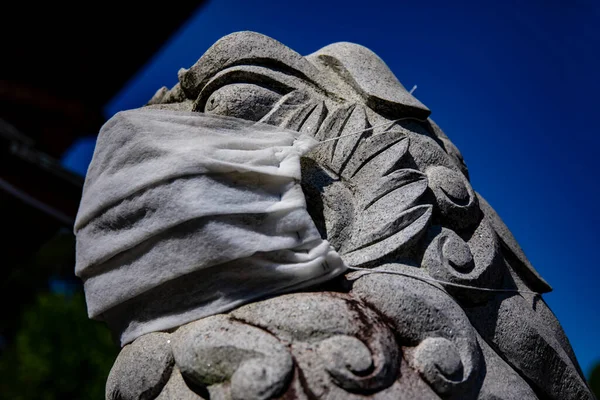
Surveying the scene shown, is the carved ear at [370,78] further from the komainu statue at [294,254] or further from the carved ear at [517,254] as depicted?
the carved ear at [517,254]

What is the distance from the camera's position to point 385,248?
1.38 metres

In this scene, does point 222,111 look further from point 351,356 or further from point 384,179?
point 351,356

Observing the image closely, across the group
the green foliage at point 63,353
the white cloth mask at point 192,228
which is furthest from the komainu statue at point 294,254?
the green foliage at point 63,353

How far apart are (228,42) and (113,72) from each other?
1840 mm

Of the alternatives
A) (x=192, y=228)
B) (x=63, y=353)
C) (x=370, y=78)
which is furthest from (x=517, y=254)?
(x=63, y=353)

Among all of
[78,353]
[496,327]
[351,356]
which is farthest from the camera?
[78,353]

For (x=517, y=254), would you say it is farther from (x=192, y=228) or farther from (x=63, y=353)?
(x=63, y=353)

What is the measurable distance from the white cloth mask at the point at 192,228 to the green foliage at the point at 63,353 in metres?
6.07

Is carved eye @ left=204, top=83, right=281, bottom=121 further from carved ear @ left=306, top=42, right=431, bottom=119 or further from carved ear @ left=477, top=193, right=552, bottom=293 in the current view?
carved ear @ left=477, top=193, right=552, bottom=293

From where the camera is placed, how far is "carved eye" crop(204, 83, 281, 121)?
4.96 ft

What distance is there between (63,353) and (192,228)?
265 inches

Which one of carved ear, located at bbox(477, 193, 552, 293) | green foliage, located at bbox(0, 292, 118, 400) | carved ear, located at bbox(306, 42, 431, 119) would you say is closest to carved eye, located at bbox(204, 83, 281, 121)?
carved ear, located at bbox(306, 42, 431, 119)

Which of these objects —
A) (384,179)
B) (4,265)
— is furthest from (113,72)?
(384,179)

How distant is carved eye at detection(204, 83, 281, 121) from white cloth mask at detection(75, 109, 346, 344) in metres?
0.10
